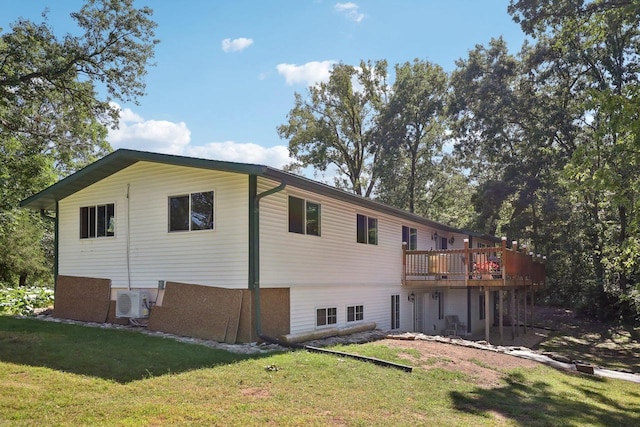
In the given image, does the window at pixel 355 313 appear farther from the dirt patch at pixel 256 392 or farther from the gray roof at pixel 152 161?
the dirt patch at pixel 256 392

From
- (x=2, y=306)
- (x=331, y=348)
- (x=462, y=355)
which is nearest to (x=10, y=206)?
(x=2, y=306)

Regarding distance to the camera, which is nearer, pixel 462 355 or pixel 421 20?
pixel 462 355

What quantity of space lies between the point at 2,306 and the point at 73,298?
3.29m

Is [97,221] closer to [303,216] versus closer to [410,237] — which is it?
[303,216]

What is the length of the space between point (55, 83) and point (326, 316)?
13441 millimetres

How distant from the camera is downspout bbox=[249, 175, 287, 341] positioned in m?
11.2

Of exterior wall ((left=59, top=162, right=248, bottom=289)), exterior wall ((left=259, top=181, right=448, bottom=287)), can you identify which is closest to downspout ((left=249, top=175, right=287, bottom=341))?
exterior wall ((left=59, top=162, right=248, bottom=289))

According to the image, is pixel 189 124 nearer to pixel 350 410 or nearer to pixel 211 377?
pixel 211 377

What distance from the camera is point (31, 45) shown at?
17172 millimetres

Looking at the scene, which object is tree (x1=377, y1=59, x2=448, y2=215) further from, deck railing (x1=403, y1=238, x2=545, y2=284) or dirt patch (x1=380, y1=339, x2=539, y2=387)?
dirt patch (x1=380, y1=339, x2=539, y2=387)

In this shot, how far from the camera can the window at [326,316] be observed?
543 inches

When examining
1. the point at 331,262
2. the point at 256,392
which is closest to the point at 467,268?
the point at 331,262

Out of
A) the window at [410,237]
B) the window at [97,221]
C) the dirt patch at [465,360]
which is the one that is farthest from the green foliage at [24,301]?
the window at [410,237]

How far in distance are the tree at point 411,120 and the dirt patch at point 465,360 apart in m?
23.8
